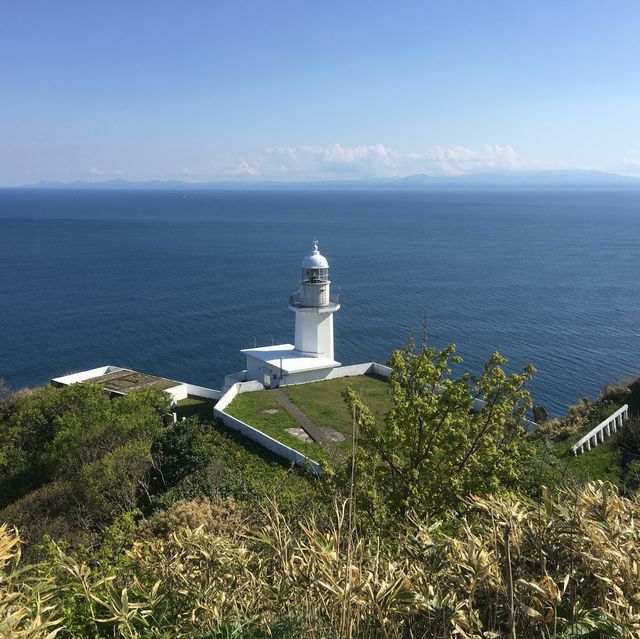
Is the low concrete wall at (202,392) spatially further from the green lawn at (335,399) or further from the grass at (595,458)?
the grass at (595,458)

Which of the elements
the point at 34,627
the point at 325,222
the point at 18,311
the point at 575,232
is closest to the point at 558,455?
the point at 34,627

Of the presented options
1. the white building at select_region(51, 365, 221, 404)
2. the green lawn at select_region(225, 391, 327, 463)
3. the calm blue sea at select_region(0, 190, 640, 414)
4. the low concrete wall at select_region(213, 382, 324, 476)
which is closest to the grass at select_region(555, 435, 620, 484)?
the green lawn at select_region(225, 391, 327, 463)

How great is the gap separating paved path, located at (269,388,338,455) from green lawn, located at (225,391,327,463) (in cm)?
25

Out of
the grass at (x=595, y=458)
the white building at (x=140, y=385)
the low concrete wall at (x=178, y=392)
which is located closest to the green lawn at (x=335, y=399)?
the white building at (x=140, y=385)

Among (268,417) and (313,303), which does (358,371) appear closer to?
(313,303)

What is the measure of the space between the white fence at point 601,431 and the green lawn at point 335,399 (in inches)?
322

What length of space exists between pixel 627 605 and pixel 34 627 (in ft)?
17.8

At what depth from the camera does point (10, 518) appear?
62.4 feet

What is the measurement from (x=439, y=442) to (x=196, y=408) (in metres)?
20.2

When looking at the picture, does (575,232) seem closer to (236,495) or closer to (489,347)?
(489,347)

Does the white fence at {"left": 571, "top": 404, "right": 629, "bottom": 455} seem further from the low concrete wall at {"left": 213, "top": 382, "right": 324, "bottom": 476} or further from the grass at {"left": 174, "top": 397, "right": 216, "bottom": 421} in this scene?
the grass at {"left": 174, "top": 397, "right": 216, "bottom": 421}

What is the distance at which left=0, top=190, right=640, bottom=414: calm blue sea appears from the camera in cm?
4872

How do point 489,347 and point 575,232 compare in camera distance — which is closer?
point 489,347

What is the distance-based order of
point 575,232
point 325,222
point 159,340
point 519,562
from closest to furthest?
point 519,562
point 159,340
point 575,232
point 325,222
